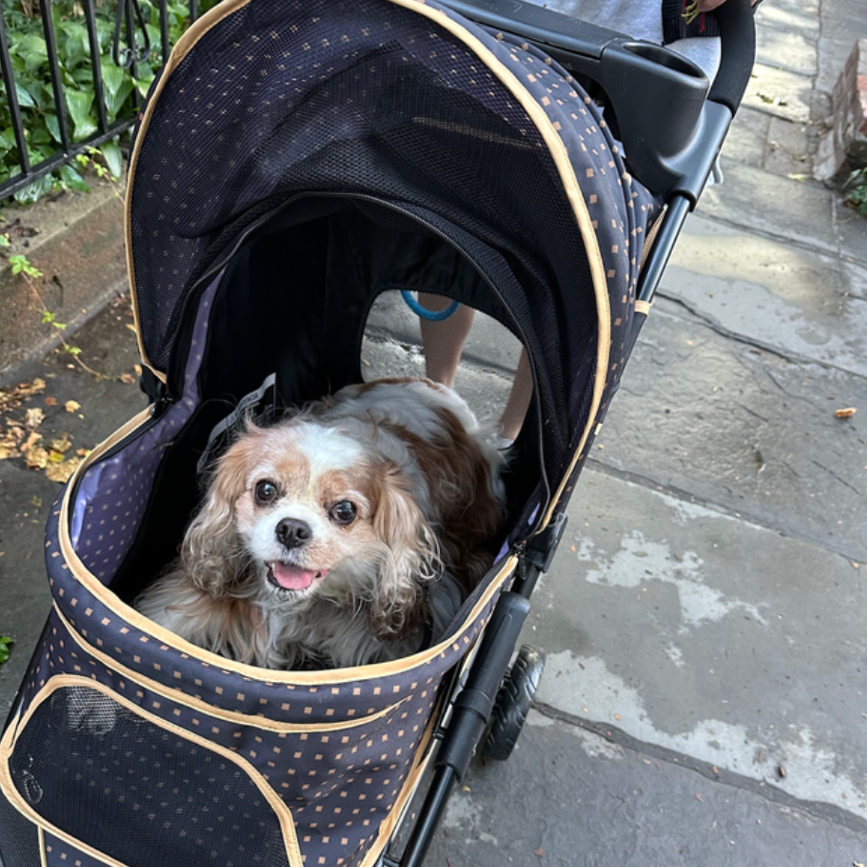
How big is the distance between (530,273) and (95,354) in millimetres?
2088

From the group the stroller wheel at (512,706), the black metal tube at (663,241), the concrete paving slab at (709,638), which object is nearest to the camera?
the black metal tube at (663,241)

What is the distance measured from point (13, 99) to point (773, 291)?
11.3 ft

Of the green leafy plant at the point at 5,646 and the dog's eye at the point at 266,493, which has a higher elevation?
the dog's eye at the point at 266,493

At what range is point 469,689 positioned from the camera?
1.45 metres

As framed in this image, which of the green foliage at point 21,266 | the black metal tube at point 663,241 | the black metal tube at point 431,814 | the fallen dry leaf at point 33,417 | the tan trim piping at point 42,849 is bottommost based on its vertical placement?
the fallen dry leaf at point 33,417

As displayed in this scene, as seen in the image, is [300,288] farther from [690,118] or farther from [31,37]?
[31,37]

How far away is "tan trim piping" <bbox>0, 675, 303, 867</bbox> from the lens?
3.59ft

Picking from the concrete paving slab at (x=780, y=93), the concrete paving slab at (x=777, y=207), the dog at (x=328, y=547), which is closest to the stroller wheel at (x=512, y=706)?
the dog at (x=328, y=547)

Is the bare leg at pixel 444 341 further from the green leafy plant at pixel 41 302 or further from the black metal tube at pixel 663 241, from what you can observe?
the green leafy plant at pixel 41 302

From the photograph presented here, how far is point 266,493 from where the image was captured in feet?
5.34

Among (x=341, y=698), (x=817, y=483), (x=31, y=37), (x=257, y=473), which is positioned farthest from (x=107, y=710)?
(x=31, y=37)

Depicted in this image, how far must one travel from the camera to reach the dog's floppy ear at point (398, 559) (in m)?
1.63

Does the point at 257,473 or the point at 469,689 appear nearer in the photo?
the point at 469,689

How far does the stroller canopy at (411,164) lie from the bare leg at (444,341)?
955mm
